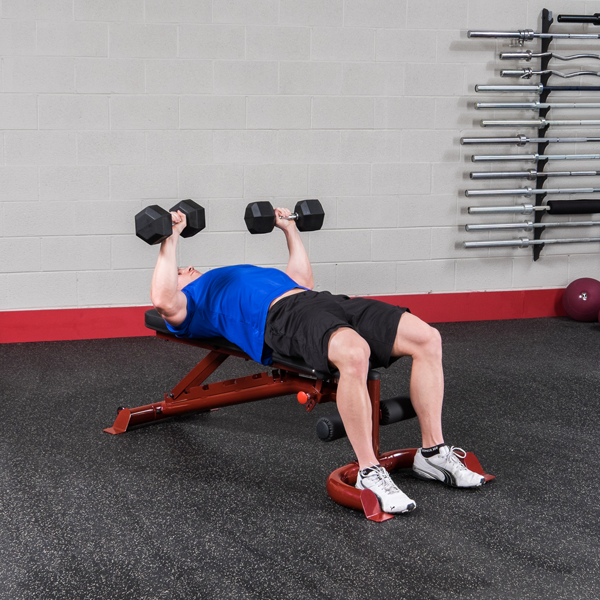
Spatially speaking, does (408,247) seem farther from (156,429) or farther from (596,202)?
(156,429)

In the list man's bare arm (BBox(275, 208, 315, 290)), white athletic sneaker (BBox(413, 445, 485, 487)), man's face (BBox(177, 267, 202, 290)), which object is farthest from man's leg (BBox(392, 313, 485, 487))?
man's face (BBox(177, 267, 202, 290))

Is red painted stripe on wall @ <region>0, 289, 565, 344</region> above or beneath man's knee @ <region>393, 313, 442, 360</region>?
beneath

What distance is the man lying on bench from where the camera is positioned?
194cm

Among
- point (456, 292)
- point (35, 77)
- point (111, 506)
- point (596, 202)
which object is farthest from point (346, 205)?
point (111, 506)

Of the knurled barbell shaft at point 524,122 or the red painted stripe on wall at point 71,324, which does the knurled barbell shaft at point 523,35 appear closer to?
the knurled barbell shaft at point 524,122

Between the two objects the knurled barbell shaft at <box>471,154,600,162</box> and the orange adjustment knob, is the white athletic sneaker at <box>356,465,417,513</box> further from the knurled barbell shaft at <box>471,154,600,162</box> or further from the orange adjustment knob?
the knurled barbell shaft at <box>471,154,600,162</box>

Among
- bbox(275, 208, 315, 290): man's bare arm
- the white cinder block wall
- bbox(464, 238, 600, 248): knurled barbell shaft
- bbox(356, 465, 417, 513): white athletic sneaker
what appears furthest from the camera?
bbox(464, 238, 600, 248): knurled barbell shaft

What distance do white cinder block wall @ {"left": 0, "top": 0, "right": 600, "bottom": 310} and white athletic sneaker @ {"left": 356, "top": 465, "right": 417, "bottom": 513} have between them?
2.53m

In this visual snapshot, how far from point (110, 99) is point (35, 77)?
1.40ft

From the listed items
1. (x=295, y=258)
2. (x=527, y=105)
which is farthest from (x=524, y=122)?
(x=295, y=258)

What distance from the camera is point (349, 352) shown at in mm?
1937

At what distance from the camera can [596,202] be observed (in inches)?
177

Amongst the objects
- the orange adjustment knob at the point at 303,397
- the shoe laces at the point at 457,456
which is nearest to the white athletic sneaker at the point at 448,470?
the shoe laces at the point at 457,456

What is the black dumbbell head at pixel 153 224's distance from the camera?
7.12 ft
